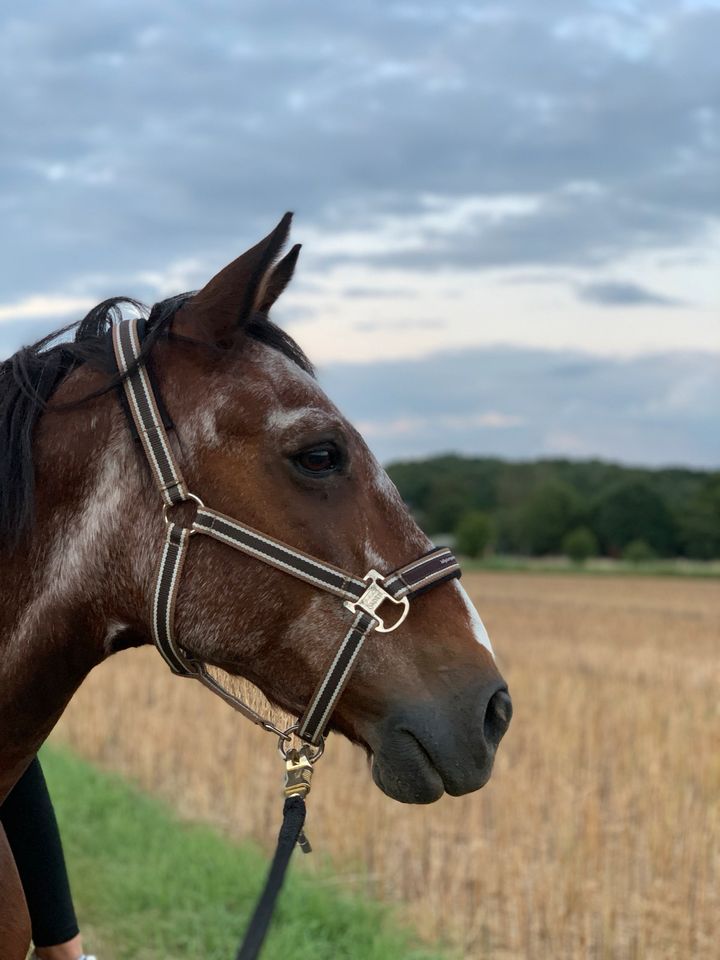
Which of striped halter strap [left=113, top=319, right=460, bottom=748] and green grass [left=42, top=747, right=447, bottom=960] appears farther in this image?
green grass [left=42, top=747, right=447, bottom=960]

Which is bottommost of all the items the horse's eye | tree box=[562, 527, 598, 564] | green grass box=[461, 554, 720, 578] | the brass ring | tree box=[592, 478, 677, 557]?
the brass ring

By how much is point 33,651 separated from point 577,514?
78139 mm

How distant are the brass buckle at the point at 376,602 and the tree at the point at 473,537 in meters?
67.9

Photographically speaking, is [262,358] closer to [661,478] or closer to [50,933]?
[50,933]

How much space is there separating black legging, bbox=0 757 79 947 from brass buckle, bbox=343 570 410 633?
1.41 metres

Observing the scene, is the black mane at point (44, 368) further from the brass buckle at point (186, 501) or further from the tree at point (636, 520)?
the tree at point (636, 520)

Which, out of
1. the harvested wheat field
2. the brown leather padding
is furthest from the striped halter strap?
the harvested wheat field

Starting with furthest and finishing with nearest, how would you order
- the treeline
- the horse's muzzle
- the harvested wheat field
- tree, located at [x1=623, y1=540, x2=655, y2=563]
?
the treeline → tree, located at [x1=623, y1=540, x2=655, y2=563] → the harvested wheat field → the horse's muzzle

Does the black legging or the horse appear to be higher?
the horse

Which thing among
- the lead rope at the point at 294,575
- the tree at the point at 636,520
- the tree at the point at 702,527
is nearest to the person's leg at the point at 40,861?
the lead rope at the point at 294,575

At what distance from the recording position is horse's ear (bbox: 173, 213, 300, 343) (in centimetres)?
232

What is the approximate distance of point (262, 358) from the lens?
8.07 ft

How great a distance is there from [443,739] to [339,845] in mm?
5100

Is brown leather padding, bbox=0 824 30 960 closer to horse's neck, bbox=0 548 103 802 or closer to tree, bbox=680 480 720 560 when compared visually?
horse's neck, bbox=0 548 103 802
